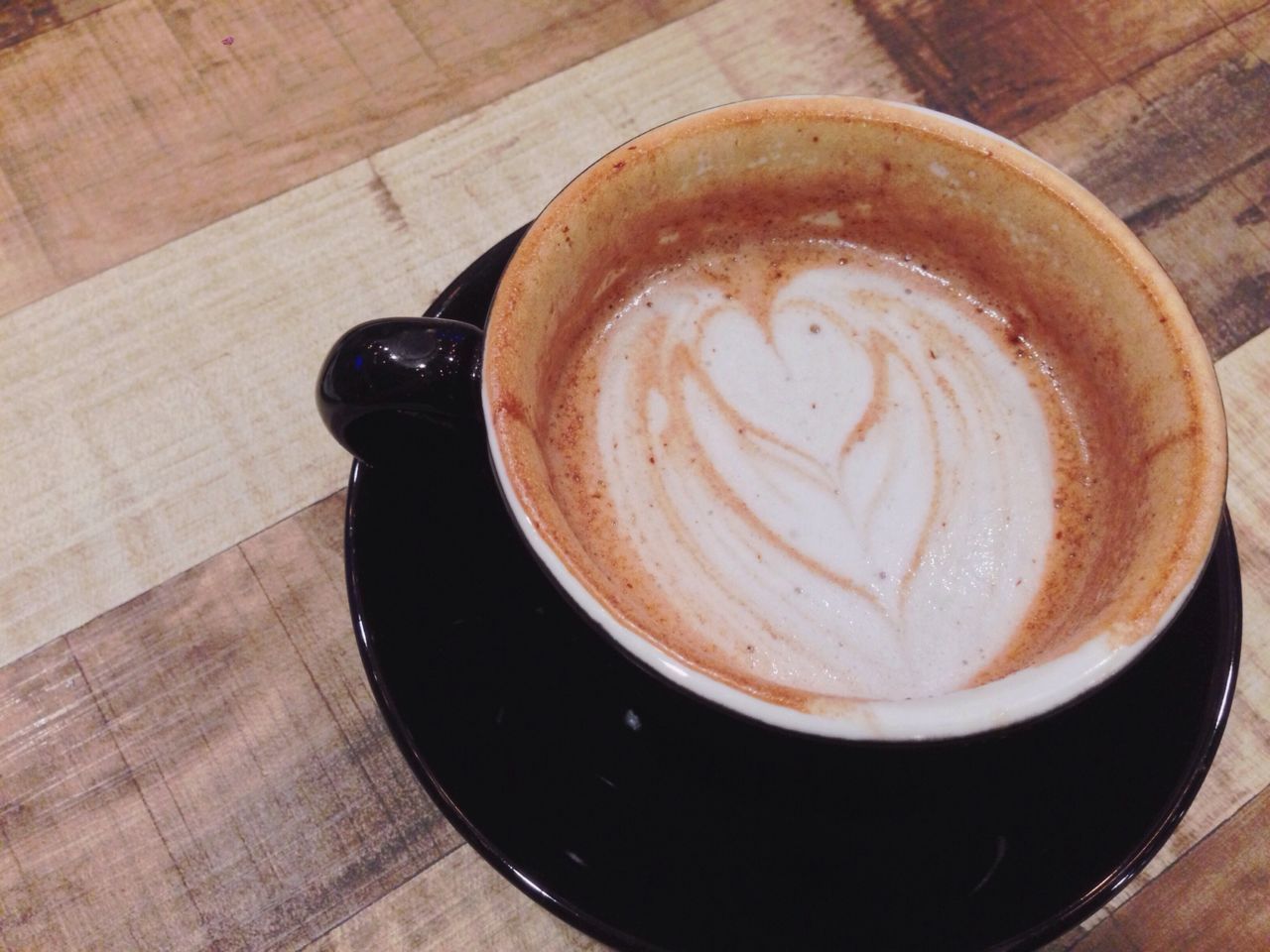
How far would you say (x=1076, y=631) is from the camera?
56 cm

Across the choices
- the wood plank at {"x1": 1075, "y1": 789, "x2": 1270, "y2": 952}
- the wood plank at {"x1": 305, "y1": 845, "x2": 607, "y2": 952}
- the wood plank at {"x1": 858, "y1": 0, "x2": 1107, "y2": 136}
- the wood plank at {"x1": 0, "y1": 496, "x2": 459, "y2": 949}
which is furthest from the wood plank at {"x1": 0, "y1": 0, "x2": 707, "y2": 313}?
the wood plank at {"x1": 1075, "y1": 789, "x2": 1270, "y2": 952}

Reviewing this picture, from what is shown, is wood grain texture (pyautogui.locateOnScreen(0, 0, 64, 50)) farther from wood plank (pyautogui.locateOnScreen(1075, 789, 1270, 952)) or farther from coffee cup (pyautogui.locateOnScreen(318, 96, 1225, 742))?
wood plank (pyautogui.locateOnScreen(1075, 789, 1270, 952))

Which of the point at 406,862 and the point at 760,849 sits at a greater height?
the point at 760,849

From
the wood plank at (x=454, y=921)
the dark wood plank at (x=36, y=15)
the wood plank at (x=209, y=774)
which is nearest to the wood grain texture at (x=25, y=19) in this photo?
the dark wood plank at (x=36, y=15)

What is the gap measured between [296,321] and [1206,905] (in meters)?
0.82

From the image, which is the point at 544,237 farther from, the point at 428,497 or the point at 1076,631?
the point at 1076,631

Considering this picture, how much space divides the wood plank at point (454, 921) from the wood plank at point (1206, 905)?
362 mm

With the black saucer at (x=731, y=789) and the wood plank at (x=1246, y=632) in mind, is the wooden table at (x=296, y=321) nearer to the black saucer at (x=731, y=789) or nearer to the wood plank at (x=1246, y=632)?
the wood plank at (x=1246, y=632)

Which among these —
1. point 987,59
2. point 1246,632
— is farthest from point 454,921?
point 987,59

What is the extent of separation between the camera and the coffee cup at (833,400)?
1.95 feet

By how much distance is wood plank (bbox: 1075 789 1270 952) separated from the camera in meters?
0.71

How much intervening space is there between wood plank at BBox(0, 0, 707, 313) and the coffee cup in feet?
1.28

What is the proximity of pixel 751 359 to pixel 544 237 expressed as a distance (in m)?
0.18

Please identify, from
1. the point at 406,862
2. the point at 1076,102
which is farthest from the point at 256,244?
the point at 1076,102
